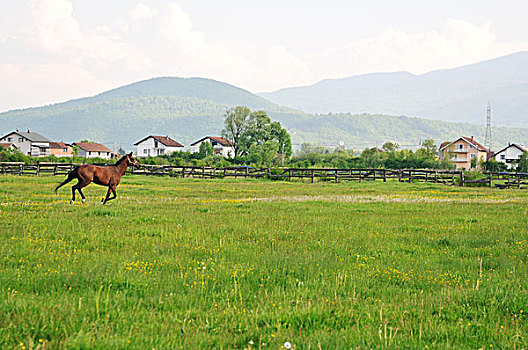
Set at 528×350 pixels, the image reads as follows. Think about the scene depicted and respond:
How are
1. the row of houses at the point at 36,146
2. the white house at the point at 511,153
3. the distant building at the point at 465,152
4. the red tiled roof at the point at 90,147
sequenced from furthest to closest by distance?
1. the red tiled roof at the point at 90,147
2. the row of houses at the point at 36,146
3. the white house at the point at 511,153
4. the distant building at the point at 465,152

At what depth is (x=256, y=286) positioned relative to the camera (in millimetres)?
7707

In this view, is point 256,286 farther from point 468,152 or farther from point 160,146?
point 160,146

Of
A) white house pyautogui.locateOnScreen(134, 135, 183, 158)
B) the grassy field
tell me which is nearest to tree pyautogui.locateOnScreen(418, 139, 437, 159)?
white house pyautogui.locateOnScreen(134, 135, 183, 158)

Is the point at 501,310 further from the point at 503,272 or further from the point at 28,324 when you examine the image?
the point at 28,324

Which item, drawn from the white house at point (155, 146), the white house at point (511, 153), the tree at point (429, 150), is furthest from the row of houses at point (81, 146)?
the white house at point (511, 153)

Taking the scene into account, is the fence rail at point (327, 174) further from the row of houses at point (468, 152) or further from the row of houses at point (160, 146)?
the row of houses at point (160, 146)

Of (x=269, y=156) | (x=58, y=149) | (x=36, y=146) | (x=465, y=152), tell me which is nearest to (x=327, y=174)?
(x=269, y=156)

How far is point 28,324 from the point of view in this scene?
5.66m

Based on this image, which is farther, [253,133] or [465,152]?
[465,152]

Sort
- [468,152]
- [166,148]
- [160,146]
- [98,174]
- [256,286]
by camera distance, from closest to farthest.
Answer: [256,286]
[98,174]
[468,152]
[166,148]
[160,146]

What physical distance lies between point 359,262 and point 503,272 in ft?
8.53

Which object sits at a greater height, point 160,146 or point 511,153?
point 160,146

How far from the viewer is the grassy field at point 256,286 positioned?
5688 mm

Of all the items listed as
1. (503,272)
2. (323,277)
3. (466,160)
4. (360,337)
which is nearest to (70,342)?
(360,337)
